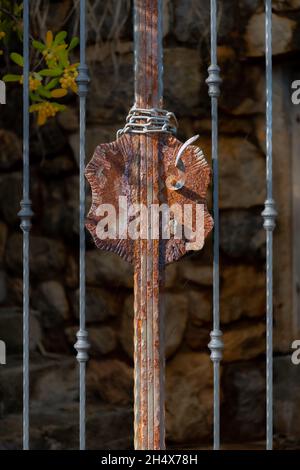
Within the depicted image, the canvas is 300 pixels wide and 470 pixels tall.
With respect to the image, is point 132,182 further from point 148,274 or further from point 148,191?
point 148,274

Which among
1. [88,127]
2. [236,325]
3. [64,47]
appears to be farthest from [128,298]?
[64,47]

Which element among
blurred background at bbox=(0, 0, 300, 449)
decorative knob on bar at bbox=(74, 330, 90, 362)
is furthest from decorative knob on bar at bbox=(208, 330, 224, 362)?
blurred background at bbox=(0, 0, 300, 449)

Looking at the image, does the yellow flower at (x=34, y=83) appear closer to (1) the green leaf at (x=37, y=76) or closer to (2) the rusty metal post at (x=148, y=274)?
(1) the green leaf at (x=37, y=76)

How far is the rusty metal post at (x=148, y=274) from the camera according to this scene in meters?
1.98

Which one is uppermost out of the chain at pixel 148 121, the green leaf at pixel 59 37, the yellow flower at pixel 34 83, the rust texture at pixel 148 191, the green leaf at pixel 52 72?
the green leaf at pixel 59 37

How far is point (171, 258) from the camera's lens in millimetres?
1995

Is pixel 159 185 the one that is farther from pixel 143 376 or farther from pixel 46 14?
pixel 46 14

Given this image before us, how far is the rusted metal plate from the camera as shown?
1.98 m

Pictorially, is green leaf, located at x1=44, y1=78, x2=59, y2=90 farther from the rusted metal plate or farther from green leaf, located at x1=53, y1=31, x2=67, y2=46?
the rusted metal plate

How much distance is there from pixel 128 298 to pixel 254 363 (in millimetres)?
635

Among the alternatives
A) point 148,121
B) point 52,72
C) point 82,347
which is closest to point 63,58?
point 52,72

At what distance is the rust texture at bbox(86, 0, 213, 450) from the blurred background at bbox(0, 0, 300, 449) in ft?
6.39

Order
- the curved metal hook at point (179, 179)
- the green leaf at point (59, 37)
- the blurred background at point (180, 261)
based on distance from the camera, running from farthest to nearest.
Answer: the blurred background at point (180, 261), the green leaf at point (59, 37), the curved metal hook at point (179, 179)

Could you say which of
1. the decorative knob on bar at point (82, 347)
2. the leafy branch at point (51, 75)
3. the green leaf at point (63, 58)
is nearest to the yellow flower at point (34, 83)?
the leafy branch at point (51, 75)
